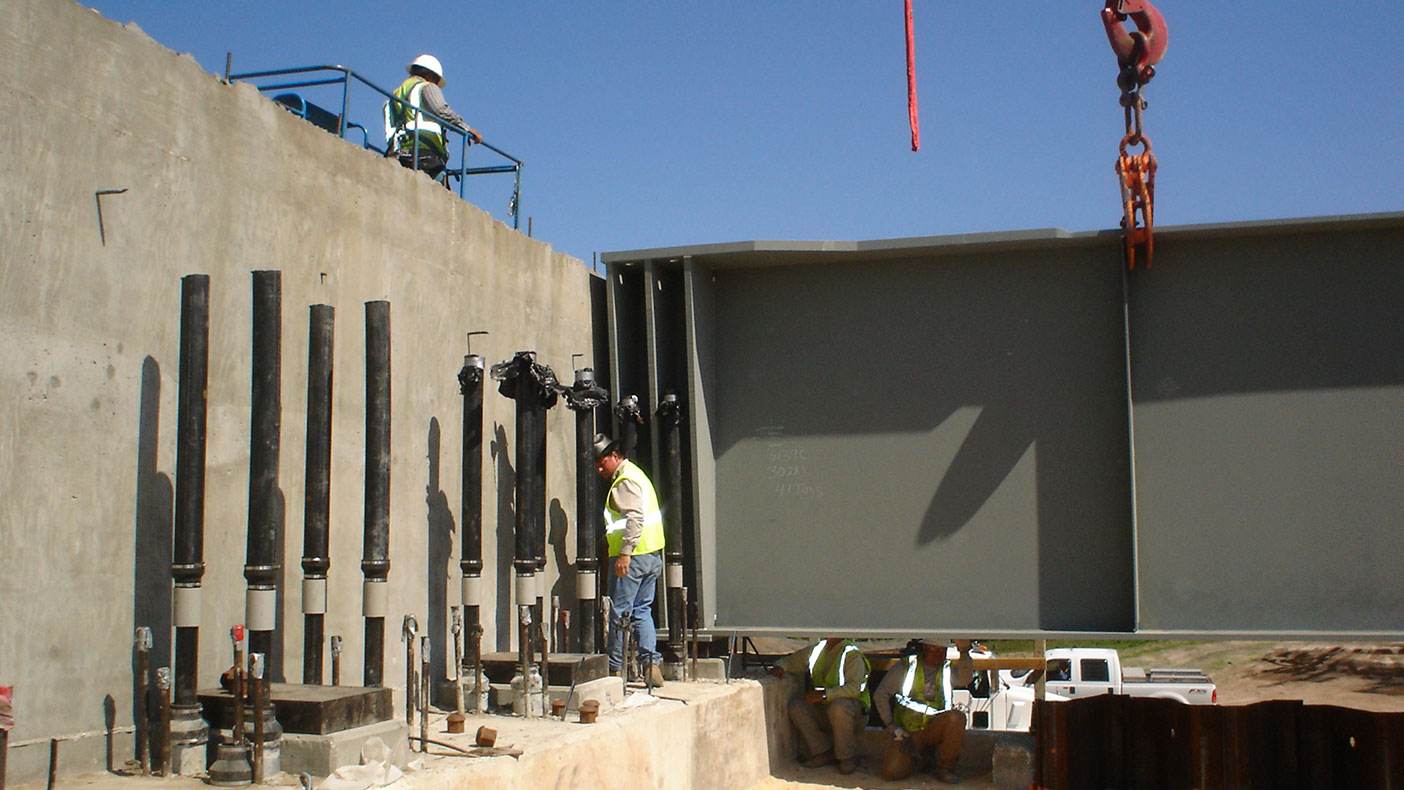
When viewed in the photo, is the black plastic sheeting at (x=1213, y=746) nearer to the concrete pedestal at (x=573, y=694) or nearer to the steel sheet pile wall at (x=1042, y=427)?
the steel sheet pile wall at (x=1042, y=427)

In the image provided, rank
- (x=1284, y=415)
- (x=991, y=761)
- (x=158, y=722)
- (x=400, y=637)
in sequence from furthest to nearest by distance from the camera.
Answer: (x=991, y=761) < (x=1284, y=415) < (x=400, y=637) < (x=158, y=722)

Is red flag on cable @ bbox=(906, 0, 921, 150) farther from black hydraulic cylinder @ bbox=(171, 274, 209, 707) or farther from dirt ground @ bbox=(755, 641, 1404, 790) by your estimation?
dirt ground @ bbox=(755, 641, 1404, 790)

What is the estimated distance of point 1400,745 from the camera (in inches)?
346

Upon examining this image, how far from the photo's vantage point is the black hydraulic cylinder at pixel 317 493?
6.81 meters

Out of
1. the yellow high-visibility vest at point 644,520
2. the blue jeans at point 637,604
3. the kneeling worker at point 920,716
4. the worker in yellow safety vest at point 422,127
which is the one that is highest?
the worker in yellow safety vest at point 422,127

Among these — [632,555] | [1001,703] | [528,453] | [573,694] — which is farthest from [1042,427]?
[1001,703]

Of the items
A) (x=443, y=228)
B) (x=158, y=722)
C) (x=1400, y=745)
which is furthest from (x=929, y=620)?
(x=158, y=722)

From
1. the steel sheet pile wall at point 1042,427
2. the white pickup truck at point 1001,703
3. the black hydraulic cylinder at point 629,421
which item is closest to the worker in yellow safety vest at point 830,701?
the steel sheet pile wall at point 1042,427

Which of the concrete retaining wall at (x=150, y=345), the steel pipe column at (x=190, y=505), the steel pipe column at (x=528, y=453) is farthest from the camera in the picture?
the steel pipe column at (x=528, y=453)

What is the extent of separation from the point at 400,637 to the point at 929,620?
434 centimetres

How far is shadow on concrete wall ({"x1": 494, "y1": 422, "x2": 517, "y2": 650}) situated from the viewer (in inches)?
361

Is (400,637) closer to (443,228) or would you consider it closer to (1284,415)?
(443,228)

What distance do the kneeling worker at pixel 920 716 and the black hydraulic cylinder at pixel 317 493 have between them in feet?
19.1

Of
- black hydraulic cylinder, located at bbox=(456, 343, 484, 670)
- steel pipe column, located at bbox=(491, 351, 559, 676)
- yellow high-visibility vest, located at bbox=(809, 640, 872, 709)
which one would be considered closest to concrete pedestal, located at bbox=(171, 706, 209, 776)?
black hydraulic cylinder, located at bbox=(456, 343, 484, 670)
